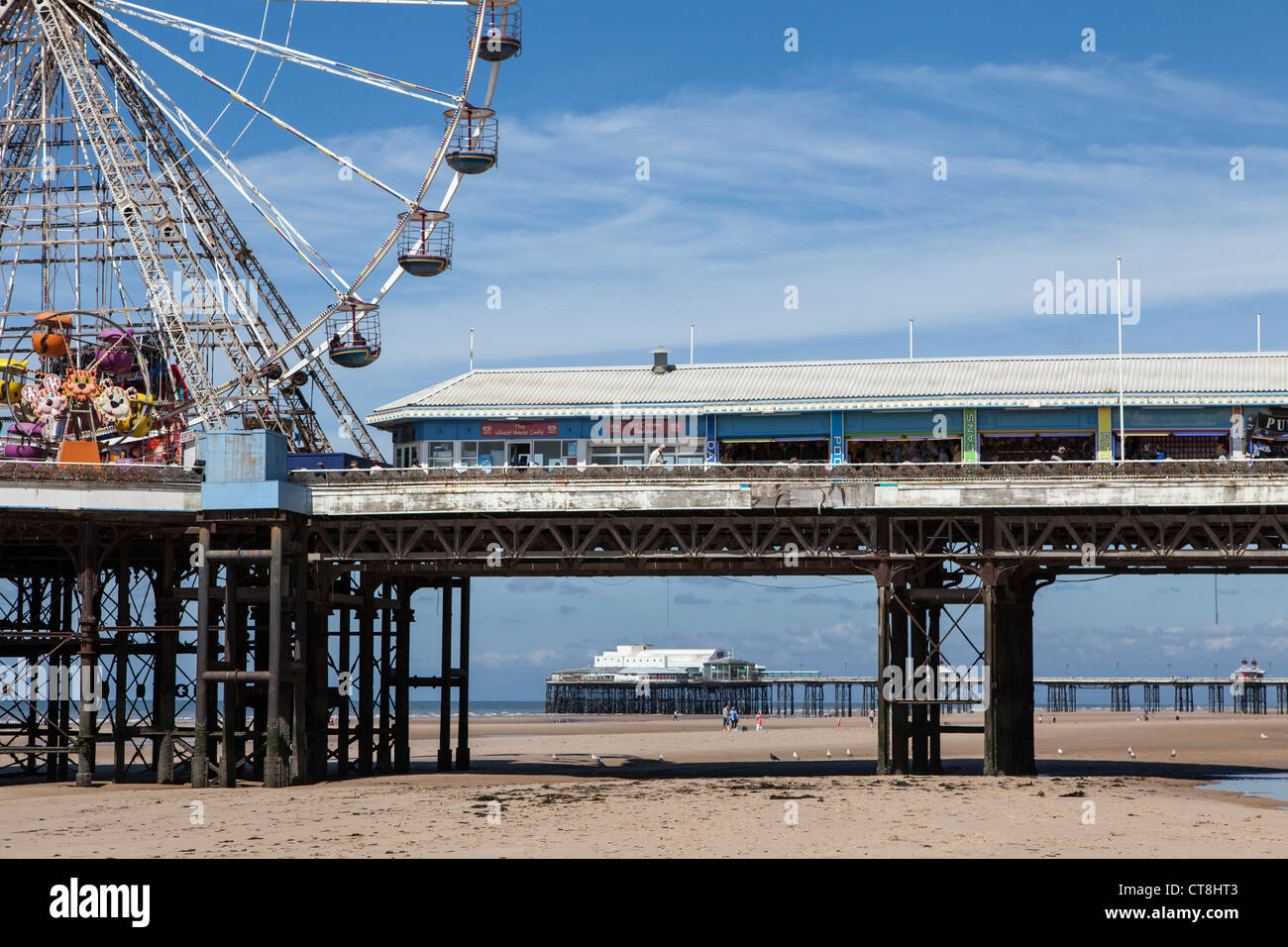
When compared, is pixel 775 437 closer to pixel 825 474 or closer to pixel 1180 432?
pixel 825 474

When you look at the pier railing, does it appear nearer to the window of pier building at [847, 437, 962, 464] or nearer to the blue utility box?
the blue utility box

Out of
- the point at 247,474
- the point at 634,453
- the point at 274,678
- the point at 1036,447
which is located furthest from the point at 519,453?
the point at 1036,447

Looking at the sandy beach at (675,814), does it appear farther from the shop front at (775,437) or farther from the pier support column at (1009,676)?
the shop front at (775,437)

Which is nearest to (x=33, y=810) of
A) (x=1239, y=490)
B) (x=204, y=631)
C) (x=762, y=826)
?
(x=204, y=631)

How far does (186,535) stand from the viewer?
5134 centimetres

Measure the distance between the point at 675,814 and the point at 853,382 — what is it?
23013mm

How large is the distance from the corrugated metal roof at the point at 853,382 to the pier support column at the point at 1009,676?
7.49 metres

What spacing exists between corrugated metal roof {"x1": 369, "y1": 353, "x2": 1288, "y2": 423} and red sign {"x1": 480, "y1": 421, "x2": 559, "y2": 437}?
2.24 feet

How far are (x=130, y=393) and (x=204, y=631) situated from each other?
13.9 metres

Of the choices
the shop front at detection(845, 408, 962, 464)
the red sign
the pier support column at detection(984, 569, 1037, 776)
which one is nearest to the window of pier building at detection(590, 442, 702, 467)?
the red sign

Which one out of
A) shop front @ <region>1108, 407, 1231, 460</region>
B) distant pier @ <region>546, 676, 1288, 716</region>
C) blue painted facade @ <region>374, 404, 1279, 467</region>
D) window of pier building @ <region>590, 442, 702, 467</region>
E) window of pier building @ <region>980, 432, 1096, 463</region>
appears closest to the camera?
shop front @ <region>1108, 407, 1231, 460</region>

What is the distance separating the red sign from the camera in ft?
180

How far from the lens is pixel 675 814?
36.5 metres

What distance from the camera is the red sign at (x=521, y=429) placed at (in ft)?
180
